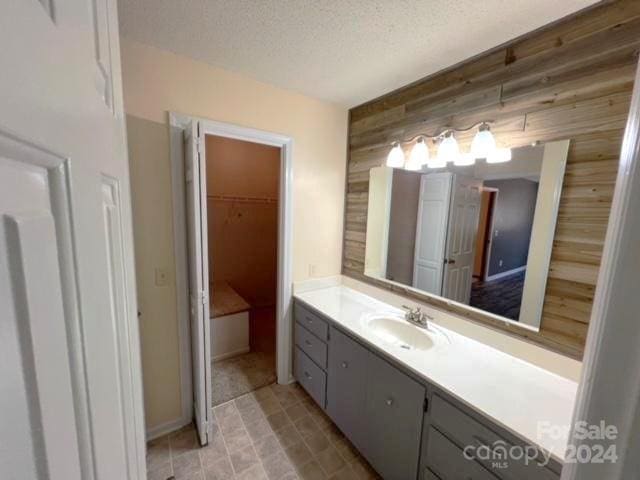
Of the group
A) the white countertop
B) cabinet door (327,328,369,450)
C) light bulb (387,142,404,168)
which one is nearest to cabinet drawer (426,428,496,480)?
the white countertop

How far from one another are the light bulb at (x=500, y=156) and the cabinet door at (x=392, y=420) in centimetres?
118

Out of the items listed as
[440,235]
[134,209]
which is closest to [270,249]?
[134,209]

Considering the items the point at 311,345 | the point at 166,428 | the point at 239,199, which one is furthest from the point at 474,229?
the point at 239,199

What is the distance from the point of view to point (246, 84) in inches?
67.7

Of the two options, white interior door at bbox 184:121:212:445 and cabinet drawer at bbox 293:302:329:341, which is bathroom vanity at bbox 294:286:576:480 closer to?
cabinet drawer at bbox 293:302:329:341

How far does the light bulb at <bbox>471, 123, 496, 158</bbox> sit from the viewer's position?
4.41ft

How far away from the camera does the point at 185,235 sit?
5.37ft

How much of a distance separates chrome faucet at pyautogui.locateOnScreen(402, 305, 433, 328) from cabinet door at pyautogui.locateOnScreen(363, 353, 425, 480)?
42cm

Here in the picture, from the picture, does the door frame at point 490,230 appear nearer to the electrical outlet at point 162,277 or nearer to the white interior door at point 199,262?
the white interior door at point 199,262

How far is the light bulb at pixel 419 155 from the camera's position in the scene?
165 cm

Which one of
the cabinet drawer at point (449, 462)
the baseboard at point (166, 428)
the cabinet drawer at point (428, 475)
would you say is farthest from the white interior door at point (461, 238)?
the baseboard at point (166, 428)

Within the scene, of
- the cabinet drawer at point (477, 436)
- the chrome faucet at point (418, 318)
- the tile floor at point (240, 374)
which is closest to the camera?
the cabinet drawer at point (477, 436)

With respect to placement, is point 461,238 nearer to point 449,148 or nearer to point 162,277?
point 449,148

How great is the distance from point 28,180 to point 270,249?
3.51m
